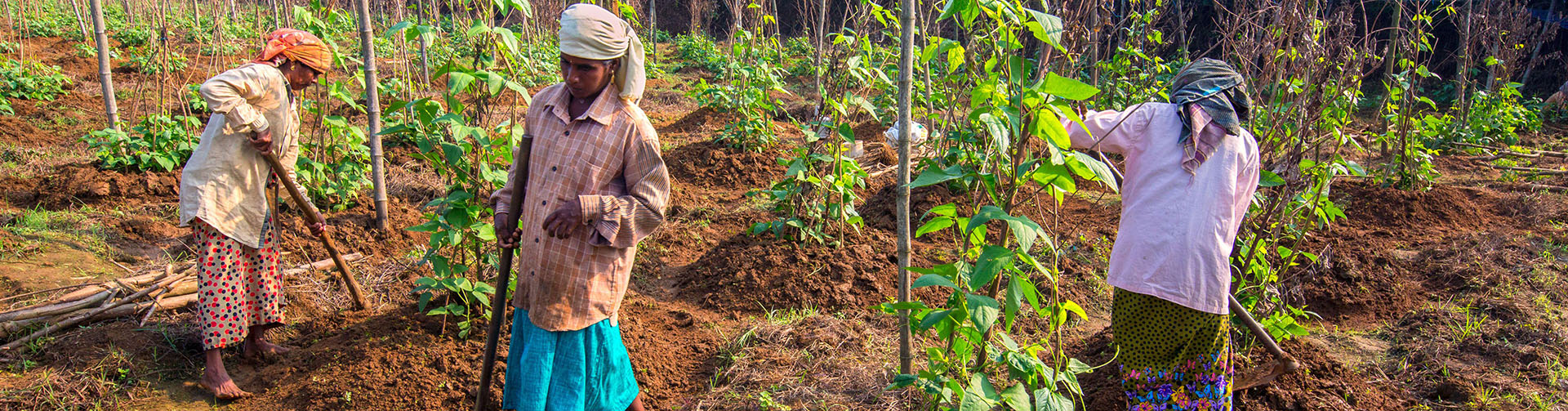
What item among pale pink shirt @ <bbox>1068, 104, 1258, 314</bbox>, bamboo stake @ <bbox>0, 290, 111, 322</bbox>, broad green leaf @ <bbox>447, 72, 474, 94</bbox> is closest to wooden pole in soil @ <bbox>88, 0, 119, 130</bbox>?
bamboo stake @ <bbox>0, 290, 111, 322</bbox>

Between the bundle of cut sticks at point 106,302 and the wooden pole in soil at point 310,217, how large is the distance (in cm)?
49

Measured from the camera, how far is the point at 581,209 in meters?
1.99

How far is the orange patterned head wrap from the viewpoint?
8.71 feet

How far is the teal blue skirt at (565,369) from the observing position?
2.21 metres

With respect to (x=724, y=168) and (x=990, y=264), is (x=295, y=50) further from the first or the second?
(x=724, y=168)

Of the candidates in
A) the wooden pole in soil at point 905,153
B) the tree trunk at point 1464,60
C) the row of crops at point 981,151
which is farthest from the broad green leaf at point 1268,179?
the tree trunk at point 1464,60

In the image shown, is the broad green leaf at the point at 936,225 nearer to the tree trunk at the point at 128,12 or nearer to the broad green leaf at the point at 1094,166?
the broad green leaf at the point at 1094,166

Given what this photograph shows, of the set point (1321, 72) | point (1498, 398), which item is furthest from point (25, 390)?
point (1498, 398)

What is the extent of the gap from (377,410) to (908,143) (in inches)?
71.8

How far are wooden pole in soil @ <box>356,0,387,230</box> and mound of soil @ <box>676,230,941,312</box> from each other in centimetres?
151

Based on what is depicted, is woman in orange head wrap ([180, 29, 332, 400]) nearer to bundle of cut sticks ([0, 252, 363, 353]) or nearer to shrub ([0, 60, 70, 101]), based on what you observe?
bundle of cut sticks ([0, 252, 363, 353])

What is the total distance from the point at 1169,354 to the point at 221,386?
2878 millimetres

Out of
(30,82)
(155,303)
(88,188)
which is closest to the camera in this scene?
(155,303)

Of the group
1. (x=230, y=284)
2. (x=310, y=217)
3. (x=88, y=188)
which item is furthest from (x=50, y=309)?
(x=88, y=188)
